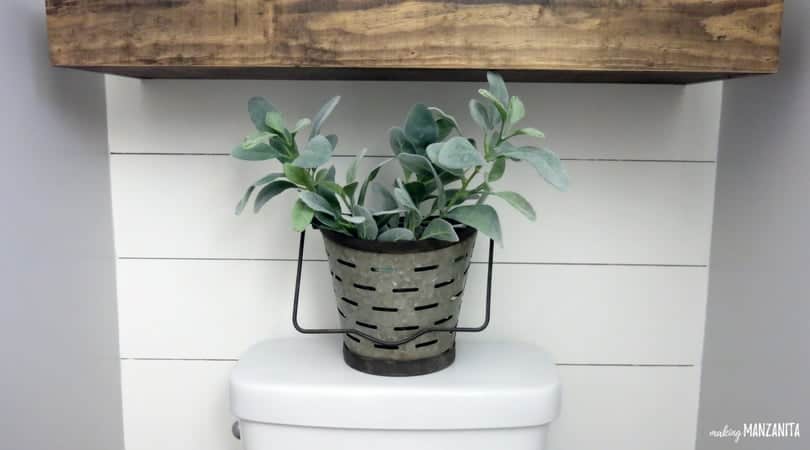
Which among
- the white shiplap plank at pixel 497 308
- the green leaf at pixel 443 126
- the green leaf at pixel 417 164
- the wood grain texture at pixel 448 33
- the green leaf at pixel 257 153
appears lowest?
the white shiplap plank at pixel 497 308

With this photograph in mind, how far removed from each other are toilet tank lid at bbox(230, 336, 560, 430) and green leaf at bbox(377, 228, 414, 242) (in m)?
0.18

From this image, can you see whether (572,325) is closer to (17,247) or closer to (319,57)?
(319,57)

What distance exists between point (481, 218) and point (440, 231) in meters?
0.05

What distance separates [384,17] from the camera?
0.68 m

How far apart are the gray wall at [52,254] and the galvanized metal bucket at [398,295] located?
34cm

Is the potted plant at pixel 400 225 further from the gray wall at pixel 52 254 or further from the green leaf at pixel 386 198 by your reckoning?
the gray wall at pixel 52 254

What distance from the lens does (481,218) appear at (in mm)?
744

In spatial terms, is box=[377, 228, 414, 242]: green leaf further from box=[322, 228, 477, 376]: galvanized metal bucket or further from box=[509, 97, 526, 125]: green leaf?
box=[509, 97, 526, 125]: green leaf

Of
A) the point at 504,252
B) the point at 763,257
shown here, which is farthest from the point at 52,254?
the point at 763,257

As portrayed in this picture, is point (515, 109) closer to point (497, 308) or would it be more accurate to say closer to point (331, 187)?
point (331, 187)

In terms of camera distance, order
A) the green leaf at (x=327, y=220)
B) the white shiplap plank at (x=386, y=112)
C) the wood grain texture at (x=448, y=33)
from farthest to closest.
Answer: the white shiplap plank at (x=386, y=112) < the green leaf at (x=327, y=220) < the wood grain texture at (x=448, y=33)

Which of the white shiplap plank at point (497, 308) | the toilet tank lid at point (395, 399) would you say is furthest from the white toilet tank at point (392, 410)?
the white shiplap plank at point (497, 308)

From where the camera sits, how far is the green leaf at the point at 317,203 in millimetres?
746

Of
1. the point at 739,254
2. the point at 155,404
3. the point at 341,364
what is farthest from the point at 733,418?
the point at 155,404
